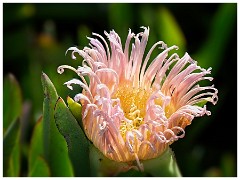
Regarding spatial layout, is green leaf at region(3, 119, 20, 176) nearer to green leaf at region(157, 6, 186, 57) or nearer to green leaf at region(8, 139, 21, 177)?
green leaf at region(8, 139, 21, 177)

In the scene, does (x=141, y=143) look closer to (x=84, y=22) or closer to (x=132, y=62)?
(x=132, y=62)

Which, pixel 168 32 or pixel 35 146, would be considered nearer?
pixel 35 146

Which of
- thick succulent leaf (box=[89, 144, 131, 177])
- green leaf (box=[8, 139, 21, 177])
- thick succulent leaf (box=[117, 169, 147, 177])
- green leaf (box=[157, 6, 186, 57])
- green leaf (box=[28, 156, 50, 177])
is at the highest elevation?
green leaf (box=[157, 6, 186, 57])

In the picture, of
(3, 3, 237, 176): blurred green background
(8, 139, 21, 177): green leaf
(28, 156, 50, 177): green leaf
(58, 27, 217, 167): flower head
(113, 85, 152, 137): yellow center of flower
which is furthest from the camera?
(3, 3, 237, 176): blurred green background

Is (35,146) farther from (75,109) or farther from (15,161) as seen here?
(75,109)

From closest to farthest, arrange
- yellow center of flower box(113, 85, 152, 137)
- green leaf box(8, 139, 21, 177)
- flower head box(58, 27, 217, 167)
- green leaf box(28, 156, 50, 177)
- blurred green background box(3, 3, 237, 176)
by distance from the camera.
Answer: flower head box(58, 27, 217, 167)
yellow center of flower box(113, 85, 152, 137)
green leaf box(28, 156, 50, 177)
green leaf box(8, 139, 21, 177)
blurred green background box(3, 3, 237, 176)

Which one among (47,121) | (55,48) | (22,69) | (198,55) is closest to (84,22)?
(55,48)

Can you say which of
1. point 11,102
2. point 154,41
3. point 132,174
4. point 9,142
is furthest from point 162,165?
point 154,41

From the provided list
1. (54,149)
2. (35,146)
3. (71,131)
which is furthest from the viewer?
(35,146)

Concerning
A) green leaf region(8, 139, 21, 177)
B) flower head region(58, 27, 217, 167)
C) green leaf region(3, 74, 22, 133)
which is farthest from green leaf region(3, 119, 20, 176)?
flower head region(58, 27, 217, 167)
